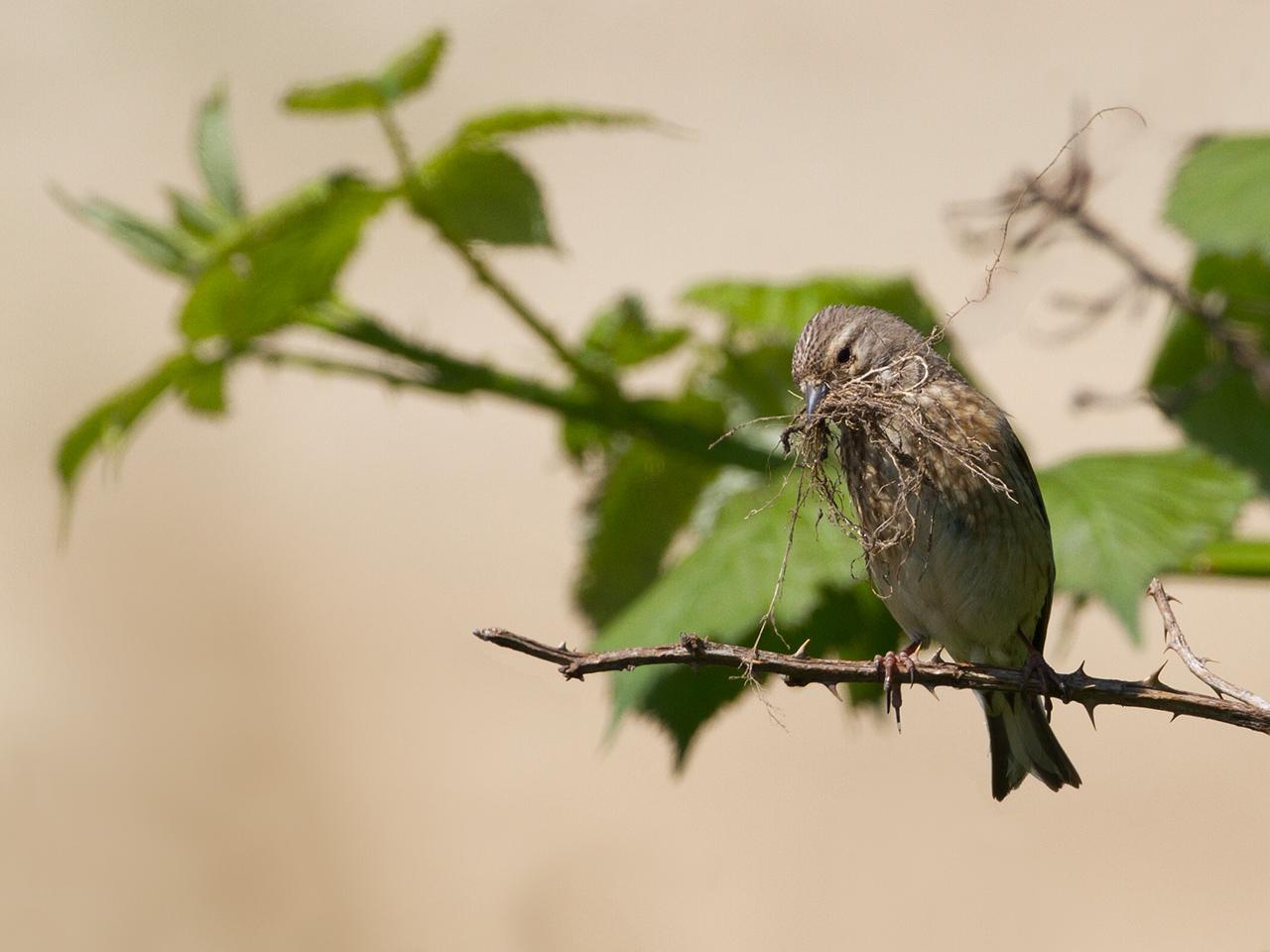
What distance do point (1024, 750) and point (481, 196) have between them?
1.50 metres

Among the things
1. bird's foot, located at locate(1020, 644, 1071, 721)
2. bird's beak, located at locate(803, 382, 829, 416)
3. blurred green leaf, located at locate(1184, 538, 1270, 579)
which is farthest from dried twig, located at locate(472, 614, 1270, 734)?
blurred green leaf, located at locate(1184, 538, 1270, 579)

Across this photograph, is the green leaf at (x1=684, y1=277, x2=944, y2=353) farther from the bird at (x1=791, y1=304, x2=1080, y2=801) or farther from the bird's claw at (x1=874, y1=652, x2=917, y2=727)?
the bird's claw at (x1=874, y1=652, x2=917, y2=727)

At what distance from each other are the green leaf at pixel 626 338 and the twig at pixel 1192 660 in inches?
68.7

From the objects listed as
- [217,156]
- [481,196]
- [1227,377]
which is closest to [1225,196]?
[1227,377]

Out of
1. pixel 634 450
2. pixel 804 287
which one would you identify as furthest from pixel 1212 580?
pixel 634 450

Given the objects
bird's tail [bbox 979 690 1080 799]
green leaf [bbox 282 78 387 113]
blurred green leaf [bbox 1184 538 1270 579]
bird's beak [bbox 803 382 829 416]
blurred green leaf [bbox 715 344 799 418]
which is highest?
green leaf [bbox 282 78 387 113]

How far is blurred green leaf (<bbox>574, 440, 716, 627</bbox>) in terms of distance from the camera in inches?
148

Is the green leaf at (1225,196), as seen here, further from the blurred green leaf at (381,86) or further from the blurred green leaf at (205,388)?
the blurred green leaf at (205,388)

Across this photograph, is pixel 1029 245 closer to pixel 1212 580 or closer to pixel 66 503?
pixel 1212 580

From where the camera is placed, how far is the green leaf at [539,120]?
10.4 feet

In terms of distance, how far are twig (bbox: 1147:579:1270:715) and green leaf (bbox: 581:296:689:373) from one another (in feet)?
5.73

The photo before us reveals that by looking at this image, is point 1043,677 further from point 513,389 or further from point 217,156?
point 217,156

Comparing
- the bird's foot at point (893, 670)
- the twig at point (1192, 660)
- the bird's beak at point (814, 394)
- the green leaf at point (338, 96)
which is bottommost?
the bird's foot at point (893, 670)

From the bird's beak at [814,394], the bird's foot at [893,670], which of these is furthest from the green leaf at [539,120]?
the bird's foot at [893,670]
